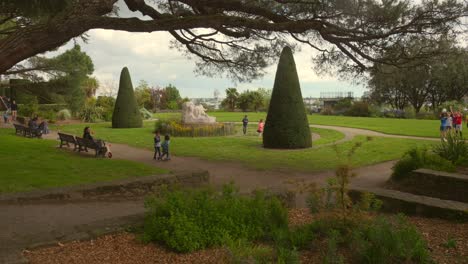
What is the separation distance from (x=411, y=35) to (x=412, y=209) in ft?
17.9

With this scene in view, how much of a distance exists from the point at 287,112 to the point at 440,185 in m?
8.31

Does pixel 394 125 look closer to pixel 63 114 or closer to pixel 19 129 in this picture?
pixel 19 129

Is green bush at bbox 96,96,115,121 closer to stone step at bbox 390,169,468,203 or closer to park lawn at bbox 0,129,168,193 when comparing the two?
park lawn at bbox 0,129,168,193

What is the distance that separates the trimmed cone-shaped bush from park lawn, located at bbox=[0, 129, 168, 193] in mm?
6110

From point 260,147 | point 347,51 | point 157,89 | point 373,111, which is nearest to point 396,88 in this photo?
point 373,111

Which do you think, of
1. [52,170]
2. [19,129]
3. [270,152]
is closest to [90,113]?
[19,129]

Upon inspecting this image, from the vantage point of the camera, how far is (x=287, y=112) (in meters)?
14.9

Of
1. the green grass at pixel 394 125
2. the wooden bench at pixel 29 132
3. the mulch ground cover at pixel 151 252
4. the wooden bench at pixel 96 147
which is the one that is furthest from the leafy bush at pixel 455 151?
the wooden bench at pixel 29 132

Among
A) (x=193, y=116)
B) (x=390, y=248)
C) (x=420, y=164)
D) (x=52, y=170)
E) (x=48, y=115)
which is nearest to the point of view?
(x=390, y=248)

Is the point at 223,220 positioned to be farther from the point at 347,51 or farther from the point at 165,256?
the point at 347,51

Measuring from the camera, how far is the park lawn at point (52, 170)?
8295 millimetres

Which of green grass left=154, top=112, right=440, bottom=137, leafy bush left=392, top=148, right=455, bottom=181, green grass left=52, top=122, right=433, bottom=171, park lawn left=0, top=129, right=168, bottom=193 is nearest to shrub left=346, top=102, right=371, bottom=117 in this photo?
green grass left=154, top=112, right=440, bottom=137

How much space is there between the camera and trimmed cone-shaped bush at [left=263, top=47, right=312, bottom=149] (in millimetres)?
14984

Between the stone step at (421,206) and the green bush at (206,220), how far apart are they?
1697mm
